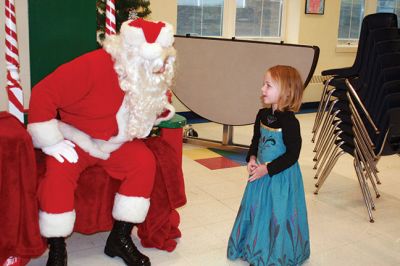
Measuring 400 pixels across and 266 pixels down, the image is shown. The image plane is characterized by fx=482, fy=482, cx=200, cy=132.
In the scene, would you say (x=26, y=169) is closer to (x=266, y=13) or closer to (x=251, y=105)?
(x=251, y=105)

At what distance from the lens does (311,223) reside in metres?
2.74

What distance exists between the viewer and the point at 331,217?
2.84 meters

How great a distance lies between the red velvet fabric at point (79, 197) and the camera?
184 centimetres

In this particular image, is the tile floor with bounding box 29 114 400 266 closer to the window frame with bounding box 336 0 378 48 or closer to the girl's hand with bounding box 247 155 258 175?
the girl's hand with bounding box 247 155 258 175

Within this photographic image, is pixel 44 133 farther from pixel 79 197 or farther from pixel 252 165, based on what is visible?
pixel 252 165

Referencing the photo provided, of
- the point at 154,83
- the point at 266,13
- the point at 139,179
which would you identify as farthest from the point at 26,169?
the point at 266,13

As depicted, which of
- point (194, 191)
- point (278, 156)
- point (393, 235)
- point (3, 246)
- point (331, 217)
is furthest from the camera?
point (194, 191)

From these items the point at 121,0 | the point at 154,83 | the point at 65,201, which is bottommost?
the point at 65,201

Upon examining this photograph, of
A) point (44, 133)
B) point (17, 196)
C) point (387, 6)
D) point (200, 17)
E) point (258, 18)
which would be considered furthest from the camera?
point (387, 6)

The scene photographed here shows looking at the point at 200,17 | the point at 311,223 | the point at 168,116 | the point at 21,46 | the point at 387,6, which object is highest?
the point at 387,6

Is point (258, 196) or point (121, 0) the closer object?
point (258, 196)

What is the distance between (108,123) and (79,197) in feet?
1.15

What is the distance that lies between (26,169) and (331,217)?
1777 mm

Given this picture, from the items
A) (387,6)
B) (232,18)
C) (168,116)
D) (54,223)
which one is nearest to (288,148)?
(168,116)
